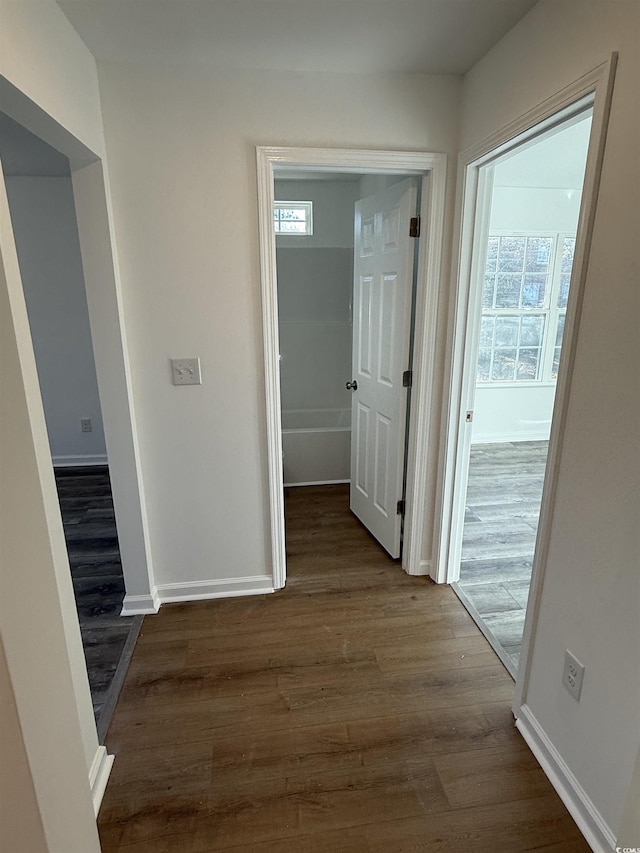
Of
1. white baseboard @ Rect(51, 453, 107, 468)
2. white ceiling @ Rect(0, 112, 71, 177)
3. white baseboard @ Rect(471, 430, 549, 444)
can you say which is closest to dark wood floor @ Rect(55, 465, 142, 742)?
white baseboard @ Rect(51, 453, 107, 468)

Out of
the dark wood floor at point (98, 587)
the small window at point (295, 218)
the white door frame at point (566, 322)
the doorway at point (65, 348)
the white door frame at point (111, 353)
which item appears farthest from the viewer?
the small window at point (295, 218)

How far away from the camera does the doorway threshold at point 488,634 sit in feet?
6.32

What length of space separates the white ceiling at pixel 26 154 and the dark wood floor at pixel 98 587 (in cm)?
237

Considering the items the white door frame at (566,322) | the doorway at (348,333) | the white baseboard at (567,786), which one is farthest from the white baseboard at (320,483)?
the white baseboard at (567,786)

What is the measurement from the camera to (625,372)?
116cm

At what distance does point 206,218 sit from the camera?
6.39 feet

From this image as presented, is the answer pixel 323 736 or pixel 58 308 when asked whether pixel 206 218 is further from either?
pixel 58 308

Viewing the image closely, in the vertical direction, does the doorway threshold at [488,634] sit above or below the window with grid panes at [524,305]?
below

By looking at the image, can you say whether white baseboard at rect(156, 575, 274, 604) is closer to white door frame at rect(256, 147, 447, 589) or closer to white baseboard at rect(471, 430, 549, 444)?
white door frame at rect(256, 147, 447, 589)

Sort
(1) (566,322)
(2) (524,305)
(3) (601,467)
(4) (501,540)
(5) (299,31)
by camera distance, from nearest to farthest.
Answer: (3) (601,467), (1) (566,322), (5) (299,31), (4) (501,540), (2) (524,305)

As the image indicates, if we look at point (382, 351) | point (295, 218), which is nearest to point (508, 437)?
point (382, 351)

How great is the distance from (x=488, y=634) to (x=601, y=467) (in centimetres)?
122

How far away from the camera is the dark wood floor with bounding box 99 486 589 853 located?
1.35 metres

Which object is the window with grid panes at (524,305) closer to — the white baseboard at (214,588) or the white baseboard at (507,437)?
the white baseboard at (507,437)
